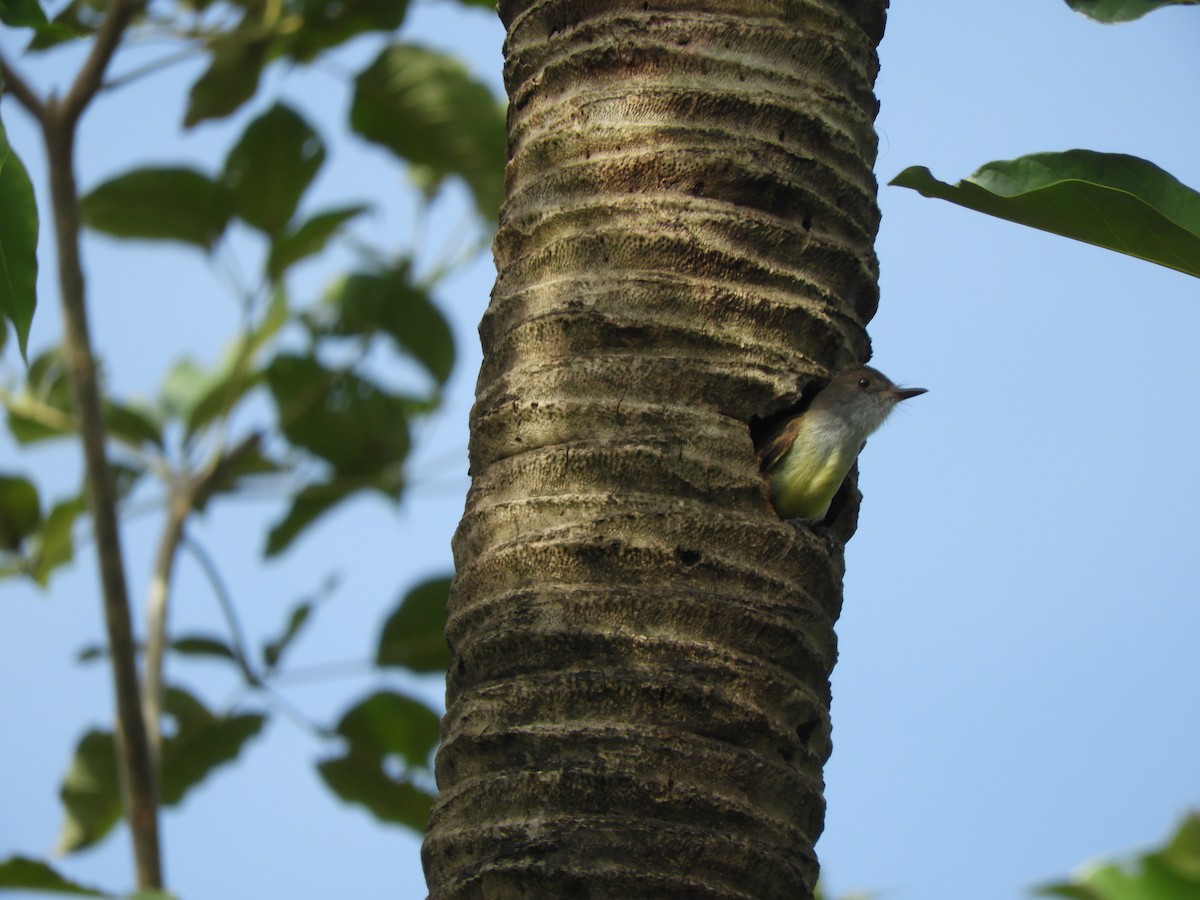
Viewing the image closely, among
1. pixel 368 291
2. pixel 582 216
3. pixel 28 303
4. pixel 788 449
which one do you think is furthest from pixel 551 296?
pixel 368 291

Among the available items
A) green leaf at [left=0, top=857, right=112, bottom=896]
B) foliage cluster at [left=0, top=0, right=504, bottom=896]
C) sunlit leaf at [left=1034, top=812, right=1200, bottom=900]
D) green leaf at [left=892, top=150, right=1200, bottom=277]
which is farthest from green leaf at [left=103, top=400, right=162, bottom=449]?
sunlit leaf at [left=1034, top=812, right=1200, bottom=900]

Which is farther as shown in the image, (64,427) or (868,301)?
(64,427)

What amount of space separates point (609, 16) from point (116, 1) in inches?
98.0

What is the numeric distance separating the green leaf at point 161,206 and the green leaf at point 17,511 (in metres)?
1.15

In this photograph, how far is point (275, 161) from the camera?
5867 mm

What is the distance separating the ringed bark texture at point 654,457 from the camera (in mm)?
2656

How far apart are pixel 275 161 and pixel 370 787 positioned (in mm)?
2566

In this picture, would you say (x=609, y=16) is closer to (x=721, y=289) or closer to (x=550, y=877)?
(x=721, y=289)

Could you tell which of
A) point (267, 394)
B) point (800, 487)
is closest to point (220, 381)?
point (267, 394)

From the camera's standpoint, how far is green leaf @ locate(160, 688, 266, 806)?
572 centimetres

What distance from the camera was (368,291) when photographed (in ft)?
22.1

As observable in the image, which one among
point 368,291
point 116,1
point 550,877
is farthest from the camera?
point 368,291

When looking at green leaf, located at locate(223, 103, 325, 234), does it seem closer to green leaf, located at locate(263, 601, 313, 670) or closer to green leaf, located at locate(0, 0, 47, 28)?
green leaf, located at locate(263, 601, 313, 670)

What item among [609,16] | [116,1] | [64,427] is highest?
[116,1]
